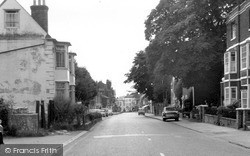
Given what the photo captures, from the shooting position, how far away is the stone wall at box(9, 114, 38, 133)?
25.1 m

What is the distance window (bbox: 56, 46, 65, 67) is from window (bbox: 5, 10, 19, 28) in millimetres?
3932

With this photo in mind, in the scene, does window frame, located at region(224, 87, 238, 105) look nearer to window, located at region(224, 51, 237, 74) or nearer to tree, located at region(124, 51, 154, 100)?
window, located at region(224, 51, 237, 74)

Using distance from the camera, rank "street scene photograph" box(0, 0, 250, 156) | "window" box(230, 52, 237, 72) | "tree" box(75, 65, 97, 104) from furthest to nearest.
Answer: "tree" box(75, 65, 97, 104), "window" box(230, 52, 237, 72), "street scene photograph" box(0, 0, 250, 156)

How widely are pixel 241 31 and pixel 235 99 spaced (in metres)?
6.82

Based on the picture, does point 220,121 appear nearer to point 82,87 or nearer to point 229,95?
point 229,95

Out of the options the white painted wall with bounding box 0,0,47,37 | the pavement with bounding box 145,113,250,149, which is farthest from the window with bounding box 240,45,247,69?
the white painted wall with bounding box 0,0,47,37

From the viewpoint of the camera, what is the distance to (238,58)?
3972 cm

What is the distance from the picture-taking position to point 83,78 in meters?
71.4

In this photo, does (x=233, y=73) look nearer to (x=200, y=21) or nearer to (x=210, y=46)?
(x=210, y=46)

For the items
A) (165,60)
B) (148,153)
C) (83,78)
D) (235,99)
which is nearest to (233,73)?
(235,99)

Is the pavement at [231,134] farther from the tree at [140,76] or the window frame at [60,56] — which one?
the tree at [140,76]

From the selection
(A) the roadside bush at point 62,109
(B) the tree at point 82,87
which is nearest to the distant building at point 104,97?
(B) the tree at point 82,87

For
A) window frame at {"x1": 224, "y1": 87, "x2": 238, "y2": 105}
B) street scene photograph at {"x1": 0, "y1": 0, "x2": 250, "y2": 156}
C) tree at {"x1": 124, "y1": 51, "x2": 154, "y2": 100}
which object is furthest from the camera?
tree at {"x1": 124, "y1": 51, "x2": 154, "y2": 100}

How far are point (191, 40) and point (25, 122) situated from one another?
24.8 m
